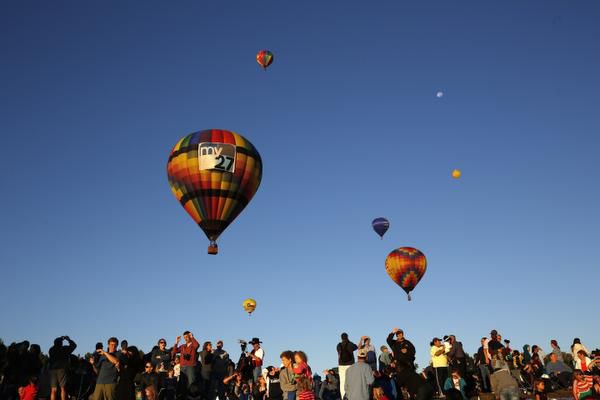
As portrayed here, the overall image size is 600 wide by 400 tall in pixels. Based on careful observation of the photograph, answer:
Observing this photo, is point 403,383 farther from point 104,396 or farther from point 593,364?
point 593,364

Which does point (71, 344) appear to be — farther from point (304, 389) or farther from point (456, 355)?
point (456, 355)

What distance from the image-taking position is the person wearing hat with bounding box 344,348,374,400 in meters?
10.9

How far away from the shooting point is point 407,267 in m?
38.7

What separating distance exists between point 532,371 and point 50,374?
600 inches

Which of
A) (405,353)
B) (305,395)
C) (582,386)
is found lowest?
(582,386)

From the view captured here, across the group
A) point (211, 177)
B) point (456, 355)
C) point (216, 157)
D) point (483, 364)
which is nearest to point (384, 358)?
point (456, 355)

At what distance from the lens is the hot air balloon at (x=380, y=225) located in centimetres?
4931

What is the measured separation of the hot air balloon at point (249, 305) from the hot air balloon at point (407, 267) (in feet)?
36.6

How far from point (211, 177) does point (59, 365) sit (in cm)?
1459

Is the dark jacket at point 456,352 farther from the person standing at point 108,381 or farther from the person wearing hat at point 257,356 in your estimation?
the person standing at point 108,381

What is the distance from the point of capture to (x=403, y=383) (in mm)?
12344

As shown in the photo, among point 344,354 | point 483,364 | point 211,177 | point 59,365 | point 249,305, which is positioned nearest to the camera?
point 59,365

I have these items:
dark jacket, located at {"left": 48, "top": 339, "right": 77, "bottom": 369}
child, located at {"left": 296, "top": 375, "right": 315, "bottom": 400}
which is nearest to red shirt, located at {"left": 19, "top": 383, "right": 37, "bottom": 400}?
dark jacket, located at {"left": 48, "top": 339, "right": 77, "bottom": 369}

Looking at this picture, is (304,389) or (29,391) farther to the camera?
(29,391)
